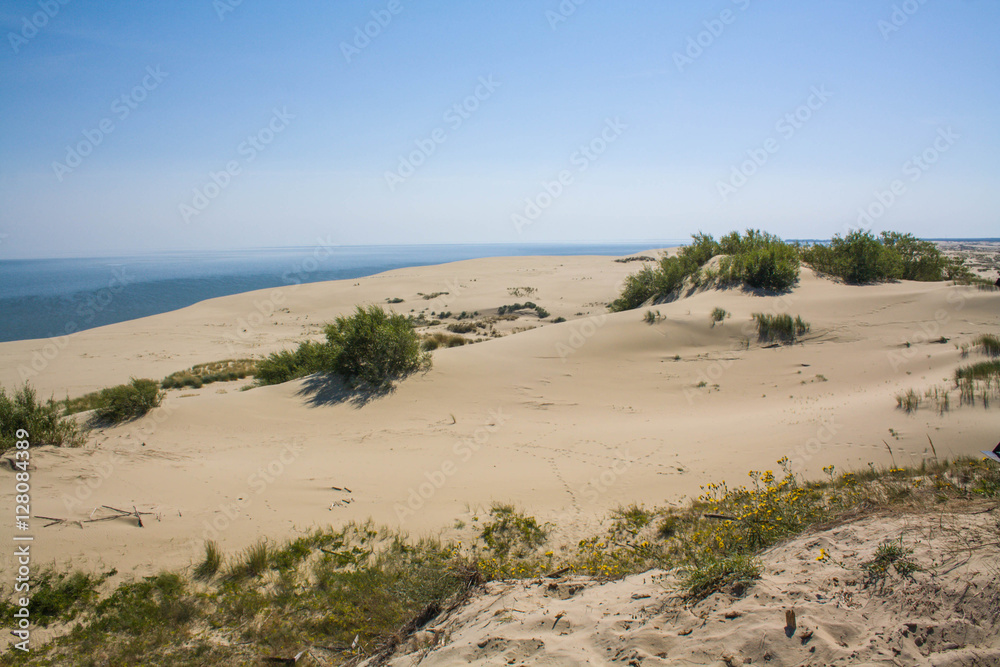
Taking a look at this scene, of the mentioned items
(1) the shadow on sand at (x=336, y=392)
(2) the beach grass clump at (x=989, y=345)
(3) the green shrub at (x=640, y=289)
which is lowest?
(1) the shadow on sand at (x=336, y=392)

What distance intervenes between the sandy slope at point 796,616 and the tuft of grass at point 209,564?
231 cm

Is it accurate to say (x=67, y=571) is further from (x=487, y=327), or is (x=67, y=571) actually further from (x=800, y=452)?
(x=487, y=327)

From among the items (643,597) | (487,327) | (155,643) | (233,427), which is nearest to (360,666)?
(155,643)

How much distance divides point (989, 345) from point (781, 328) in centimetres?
344

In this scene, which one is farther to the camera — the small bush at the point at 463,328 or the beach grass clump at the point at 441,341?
the small bush at the point at 463,328

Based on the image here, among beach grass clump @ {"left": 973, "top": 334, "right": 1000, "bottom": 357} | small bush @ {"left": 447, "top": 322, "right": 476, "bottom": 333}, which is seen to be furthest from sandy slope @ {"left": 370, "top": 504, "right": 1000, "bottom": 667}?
small bush @ {"left": 447, "top": 322, "right": 476, "bottom": 333}

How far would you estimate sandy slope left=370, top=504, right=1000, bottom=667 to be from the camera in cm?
241

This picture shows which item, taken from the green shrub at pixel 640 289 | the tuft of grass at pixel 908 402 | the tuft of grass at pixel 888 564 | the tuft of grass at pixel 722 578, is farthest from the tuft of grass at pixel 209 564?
the green shrub at pixel 640 289

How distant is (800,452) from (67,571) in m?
8.03

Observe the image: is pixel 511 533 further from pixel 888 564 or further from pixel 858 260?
pixel 858 260

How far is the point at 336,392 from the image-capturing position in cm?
960

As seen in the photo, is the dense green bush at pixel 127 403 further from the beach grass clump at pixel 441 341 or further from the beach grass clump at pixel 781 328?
the beach grass clump at pixel 781 328

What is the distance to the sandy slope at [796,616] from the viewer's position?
94.7 inches

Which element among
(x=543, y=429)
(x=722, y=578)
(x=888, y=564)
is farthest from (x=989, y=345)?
(x=722, y=578)
